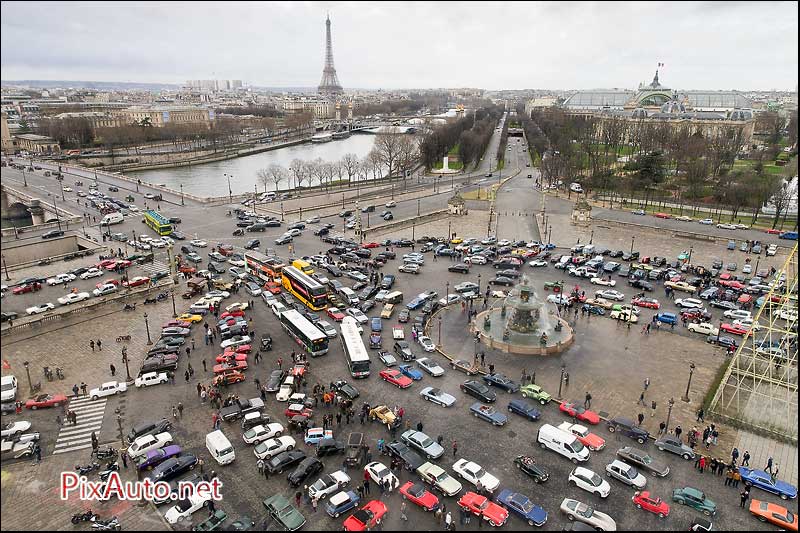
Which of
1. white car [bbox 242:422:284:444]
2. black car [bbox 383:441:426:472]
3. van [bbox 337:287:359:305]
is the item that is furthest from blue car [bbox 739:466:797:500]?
van [bbox 337:287:359:305]

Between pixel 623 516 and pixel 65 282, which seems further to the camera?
pixel 65 282

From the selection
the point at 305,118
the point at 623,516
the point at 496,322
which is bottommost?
the point at 623,516

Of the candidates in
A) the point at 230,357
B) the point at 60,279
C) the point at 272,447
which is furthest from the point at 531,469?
the point at 60,279

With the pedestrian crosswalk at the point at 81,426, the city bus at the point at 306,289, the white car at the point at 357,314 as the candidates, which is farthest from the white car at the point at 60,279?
the white car at the point at 357,314

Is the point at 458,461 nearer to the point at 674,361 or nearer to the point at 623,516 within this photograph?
the point at 623,516

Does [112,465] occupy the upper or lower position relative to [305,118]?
lower

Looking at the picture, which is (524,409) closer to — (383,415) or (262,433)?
(383,415)

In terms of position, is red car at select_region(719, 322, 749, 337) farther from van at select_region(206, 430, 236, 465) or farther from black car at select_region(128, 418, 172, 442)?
black car at select_region(128, 418, 172, 442)

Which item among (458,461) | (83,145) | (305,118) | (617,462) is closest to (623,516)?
(617,462)
